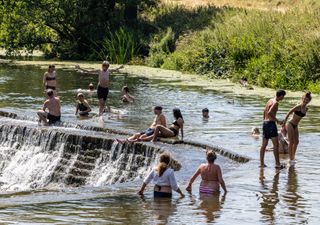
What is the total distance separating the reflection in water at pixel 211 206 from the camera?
16.1 metres

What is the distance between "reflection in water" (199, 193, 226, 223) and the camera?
16078mm

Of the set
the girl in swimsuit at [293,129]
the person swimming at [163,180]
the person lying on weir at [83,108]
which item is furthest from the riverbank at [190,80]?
the person swimming at [163,180]

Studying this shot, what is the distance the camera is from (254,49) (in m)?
43.9

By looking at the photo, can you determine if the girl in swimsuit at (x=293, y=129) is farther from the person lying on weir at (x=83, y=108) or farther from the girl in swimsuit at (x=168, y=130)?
the person lying on weir at (x=83, y=108)

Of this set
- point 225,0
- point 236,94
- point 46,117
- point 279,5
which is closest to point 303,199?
point 46,117

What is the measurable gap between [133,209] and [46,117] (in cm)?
1211

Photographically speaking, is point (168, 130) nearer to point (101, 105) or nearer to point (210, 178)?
point (101, 105)

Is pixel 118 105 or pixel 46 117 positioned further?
pixel 118 105

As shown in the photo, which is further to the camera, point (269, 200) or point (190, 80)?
point (190, 80)

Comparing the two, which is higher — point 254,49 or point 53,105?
point 254,49

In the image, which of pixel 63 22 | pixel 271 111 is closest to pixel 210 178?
pixel 271 111

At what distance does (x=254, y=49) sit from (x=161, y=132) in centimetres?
2000

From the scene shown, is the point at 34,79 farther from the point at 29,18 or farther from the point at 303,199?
the point at 303,199

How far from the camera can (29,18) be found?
183 ft
